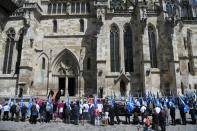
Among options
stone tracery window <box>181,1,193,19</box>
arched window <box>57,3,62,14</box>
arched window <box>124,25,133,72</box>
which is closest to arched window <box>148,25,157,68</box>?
arched window <box>124,25,133,72</box>

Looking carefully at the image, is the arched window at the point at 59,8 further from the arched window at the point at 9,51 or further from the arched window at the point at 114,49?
the arched window at the point at 114,49

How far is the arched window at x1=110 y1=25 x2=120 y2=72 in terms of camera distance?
29.7m

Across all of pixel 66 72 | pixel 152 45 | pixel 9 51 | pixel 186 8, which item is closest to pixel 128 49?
pixel 152 45

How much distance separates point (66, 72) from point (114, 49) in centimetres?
676

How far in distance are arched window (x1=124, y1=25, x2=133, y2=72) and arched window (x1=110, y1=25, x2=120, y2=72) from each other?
101 centimetres

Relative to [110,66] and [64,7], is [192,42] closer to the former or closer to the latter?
[110,66]

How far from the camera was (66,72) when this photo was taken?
3073 centimetres

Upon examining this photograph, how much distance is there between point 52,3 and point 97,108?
21053 millimetres

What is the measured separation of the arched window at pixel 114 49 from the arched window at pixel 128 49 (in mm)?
1012

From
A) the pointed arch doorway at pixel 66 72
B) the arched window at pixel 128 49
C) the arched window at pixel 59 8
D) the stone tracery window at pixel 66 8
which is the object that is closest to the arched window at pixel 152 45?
the arched window at pixel 128 49

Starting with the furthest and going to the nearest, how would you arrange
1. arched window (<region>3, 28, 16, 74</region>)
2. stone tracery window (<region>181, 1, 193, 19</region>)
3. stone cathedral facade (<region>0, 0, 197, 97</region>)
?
stone tracery window (<region>181, 1, 193, 19</region>), arched window (<region>3, 28, 16, 74</region>), stone cathedral facade (<region>0, 0, 197, 97</region>)

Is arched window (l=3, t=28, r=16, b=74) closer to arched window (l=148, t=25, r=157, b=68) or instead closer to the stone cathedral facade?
the stone cathedral facade

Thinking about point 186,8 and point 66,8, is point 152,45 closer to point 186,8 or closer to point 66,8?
point 66,8

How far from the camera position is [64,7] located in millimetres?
32500
